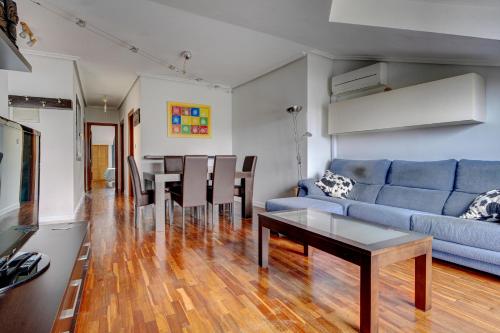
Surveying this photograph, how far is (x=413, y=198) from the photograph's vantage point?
3053mm

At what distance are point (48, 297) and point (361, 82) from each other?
397 cm

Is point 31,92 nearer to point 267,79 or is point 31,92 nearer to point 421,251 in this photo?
point 267,79

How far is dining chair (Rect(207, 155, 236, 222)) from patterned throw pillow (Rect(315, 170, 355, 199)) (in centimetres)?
118

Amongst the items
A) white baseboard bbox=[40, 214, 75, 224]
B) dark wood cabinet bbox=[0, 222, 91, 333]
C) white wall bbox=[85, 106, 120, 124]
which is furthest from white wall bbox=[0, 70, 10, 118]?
white wall bbox=[85, 106, 120, 124]

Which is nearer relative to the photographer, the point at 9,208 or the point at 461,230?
the point at 9,208

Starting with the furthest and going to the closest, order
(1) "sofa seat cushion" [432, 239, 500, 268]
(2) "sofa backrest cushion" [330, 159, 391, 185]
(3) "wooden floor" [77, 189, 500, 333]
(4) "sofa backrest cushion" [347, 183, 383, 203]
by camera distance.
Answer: (2) "sofa backrest cushion" [330, 159, 391, 185], (4) "sofa backrest cushion" [347, 183, 383, 203], (1) "sofa seat cushion" [432, 239, 500, 268], (3) "wooden floor" [77, 189, 500, 333]

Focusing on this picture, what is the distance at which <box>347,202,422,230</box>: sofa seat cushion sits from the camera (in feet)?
8.63

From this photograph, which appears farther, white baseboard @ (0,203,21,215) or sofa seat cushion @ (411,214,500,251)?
sofa seat cushion @ (411,214,500,251)

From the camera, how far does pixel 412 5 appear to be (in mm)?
2615

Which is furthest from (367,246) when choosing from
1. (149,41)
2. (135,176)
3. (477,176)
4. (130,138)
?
(130,138)

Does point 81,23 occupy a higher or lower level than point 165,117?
higher

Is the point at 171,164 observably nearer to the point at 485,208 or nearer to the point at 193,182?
the point at 193,182

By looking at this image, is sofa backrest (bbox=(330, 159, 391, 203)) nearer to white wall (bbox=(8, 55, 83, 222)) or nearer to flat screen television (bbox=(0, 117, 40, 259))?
flat screen television (bbox=(0, 117, 40, 259))

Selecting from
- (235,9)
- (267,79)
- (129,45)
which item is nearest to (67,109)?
(129,45)
